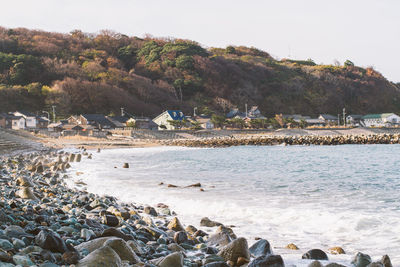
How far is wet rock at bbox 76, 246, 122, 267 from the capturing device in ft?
8.46

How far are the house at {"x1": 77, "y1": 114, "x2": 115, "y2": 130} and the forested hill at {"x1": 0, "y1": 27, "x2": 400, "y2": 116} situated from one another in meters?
8.22

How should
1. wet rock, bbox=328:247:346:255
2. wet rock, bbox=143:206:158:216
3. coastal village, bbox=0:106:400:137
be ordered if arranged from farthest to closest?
1. coastal village, bbox=0:106:400:137
2. wet rock, bbox=143:206:158:216
3. wet rock, bbox=328:247:346:255

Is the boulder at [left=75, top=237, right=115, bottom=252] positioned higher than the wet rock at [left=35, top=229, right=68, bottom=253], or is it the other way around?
the wet rock at [left=35, top=229, right=68, bottom=253]

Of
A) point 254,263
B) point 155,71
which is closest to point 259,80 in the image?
point 155,71

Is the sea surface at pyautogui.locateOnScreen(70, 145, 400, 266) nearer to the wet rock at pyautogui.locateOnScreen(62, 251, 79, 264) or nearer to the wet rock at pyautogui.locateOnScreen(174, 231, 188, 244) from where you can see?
the wet rock at pyautogui.locateOnScreen(174, 231, 188, 244)

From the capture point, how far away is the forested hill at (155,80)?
6731 cm

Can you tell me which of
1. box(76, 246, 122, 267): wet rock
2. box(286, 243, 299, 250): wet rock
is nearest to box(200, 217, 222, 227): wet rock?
box(286, 243, 299, 250): wet rock

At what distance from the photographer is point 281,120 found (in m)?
66.3

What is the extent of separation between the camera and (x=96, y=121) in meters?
55.0

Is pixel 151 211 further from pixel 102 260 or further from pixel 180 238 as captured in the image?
pixel 102 260

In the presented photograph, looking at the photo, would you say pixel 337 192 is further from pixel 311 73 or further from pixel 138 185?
pixel 311 73

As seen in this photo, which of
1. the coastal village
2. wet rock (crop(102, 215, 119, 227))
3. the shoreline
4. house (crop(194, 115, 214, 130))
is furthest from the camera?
house (crop(194, 115, 214, 130))

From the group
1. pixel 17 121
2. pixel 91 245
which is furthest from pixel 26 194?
pixel 17 121

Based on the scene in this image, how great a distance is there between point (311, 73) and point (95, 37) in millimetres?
61502
